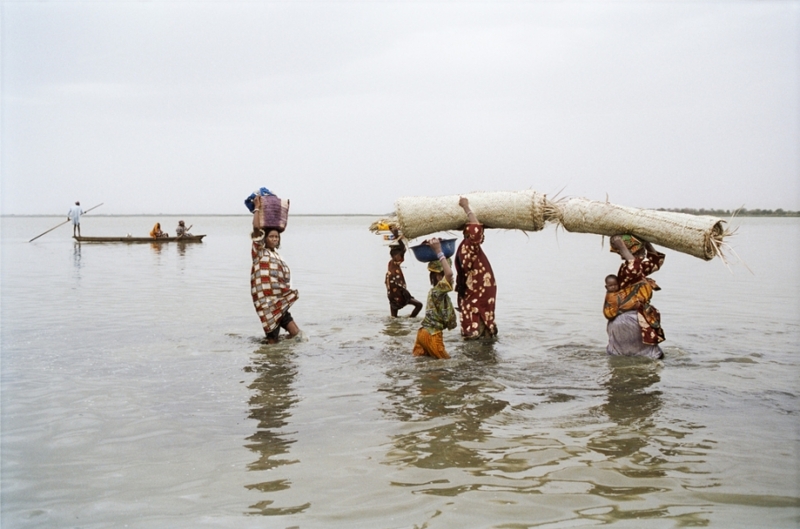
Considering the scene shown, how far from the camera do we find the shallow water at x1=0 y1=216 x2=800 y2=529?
140 inches

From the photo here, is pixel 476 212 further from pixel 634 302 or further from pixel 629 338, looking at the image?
pixel 629 338

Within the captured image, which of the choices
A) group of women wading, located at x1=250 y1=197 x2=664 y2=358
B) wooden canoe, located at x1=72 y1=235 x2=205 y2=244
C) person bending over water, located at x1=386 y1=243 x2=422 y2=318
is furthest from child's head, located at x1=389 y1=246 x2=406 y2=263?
wooden canoe, located at x1=72 y1=235 x2=205 y2=244

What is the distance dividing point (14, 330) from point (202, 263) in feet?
40.0

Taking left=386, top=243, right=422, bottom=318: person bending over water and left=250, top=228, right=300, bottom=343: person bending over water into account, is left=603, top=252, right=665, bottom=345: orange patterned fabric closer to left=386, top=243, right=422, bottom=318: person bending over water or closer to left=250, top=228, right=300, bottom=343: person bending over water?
left=386, top=243, right=422, bottom=318: person bending over water

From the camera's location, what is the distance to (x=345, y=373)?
6.61 meters

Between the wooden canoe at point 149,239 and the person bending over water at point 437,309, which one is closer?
the person bending over water at point 437,309

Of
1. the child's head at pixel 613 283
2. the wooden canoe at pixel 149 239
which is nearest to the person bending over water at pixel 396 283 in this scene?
the child's head at pixel 613 283

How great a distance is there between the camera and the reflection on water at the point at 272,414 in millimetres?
3803

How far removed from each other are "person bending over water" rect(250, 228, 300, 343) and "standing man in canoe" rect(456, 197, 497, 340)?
201 centimetres

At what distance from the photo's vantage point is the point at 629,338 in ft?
22.9

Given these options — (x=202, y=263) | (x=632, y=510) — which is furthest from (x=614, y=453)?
(x=202, y=263)

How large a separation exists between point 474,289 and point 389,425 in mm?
2929

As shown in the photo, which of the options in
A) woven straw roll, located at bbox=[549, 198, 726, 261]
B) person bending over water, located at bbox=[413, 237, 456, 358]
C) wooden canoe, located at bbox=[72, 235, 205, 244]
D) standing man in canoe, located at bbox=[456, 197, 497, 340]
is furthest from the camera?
wooden canoe, located at bbox=[72, 235, 205, 244]

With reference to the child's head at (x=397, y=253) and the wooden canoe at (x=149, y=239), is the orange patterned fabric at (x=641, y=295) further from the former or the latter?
the wooden canoe at (x=149, y=239)
